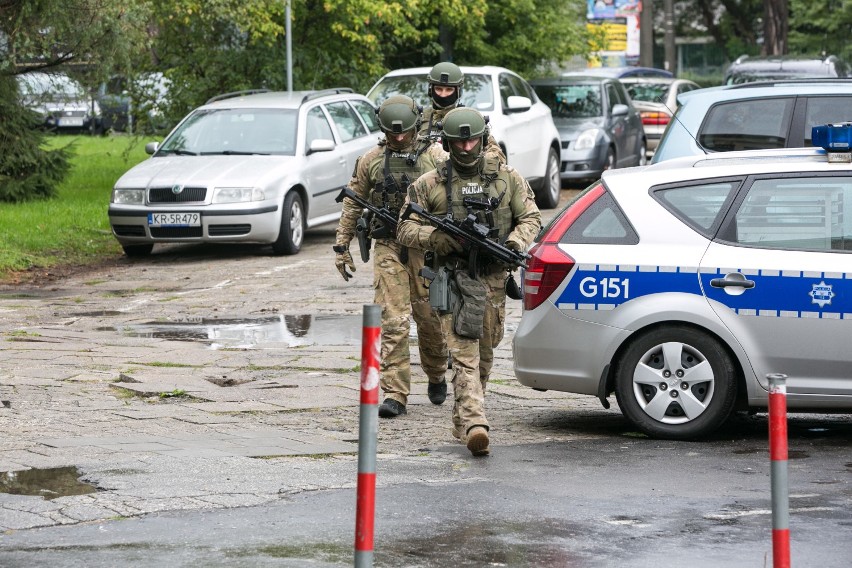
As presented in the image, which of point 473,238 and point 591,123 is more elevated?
point 473,238

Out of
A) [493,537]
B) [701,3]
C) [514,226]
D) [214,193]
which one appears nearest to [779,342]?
[514,226]

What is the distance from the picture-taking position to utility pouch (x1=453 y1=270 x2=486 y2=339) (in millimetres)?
7711

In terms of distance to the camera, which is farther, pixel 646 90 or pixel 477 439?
pixel 646 90

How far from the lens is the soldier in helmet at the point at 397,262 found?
8766 mm

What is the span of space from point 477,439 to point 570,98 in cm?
1639

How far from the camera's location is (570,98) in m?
23.4

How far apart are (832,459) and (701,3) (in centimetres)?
5505

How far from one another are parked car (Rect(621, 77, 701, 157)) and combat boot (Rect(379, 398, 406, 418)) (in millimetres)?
17990

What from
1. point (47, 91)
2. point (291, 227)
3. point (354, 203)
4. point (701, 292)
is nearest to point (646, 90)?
point (47, 91)

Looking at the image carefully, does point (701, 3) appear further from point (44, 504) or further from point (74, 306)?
point (44, 504)

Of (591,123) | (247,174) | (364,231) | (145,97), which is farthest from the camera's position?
(145,97)

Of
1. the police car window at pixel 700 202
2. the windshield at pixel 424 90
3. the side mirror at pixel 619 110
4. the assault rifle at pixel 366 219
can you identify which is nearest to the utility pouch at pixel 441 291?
the assault rifle at pixel 366 219

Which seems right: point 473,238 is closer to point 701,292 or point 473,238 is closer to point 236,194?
point 701,292

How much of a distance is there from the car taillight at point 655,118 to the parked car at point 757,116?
1542 cm
